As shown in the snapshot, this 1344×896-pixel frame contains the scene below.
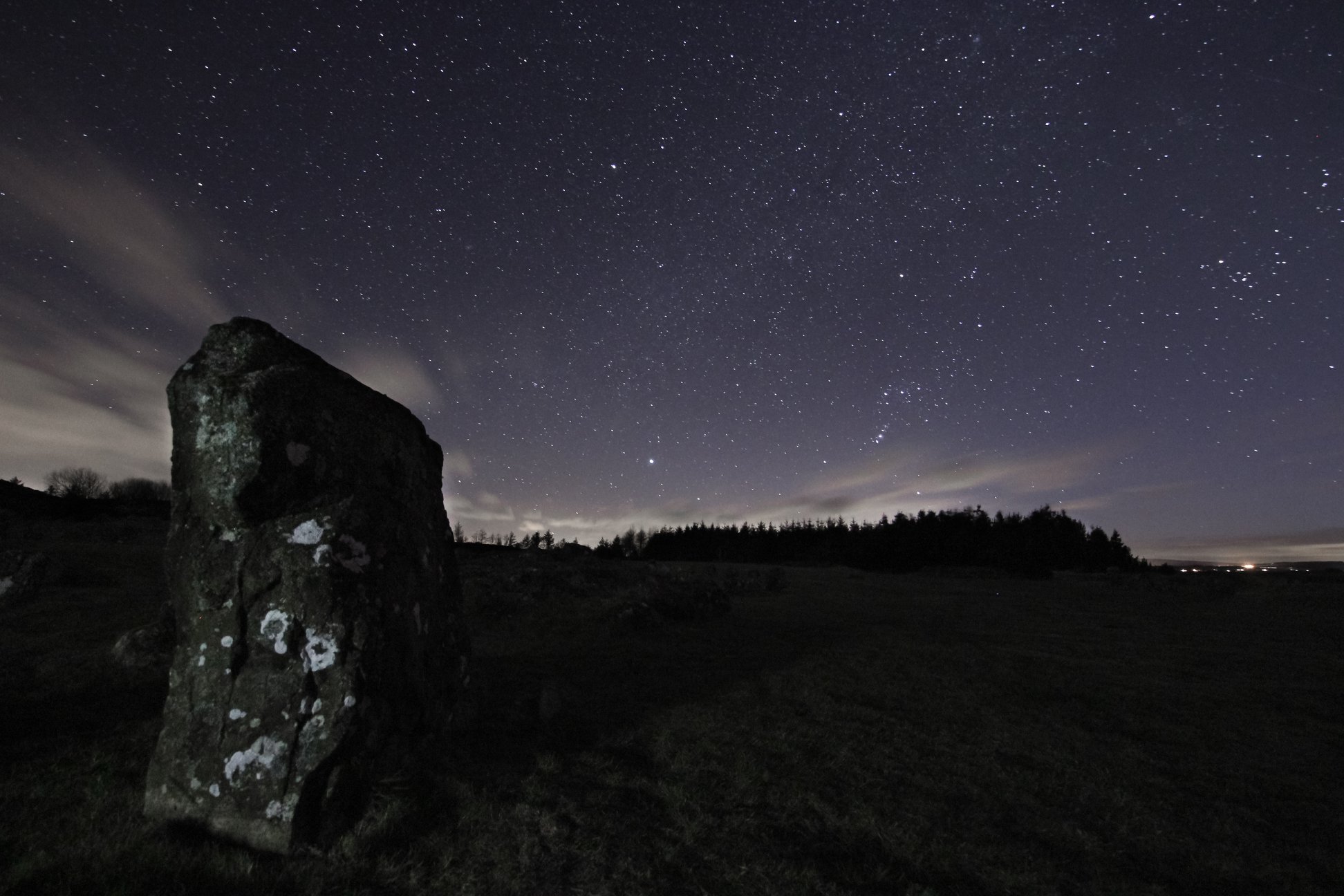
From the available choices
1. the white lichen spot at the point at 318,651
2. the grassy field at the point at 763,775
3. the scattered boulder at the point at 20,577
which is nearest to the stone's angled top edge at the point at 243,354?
the white lichen spot at the point at 318,651

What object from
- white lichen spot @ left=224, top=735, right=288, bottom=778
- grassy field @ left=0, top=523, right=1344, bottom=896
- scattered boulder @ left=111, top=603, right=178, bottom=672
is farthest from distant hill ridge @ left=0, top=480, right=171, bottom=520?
white lichen spot @ left=224, top=735, right=288, bottom=778

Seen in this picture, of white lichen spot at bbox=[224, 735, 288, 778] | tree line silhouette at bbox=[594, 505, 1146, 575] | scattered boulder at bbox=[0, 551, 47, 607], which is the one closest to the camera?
white lichen spot at bbox=[224, 735, 288, 778]

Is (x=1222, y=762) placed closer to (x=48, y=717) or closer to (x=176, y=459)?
(x=176, y=459)

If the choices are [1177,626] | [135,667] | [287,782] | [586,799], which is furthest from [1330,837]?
[1177,626]

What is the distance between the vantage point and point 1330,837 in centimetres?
588

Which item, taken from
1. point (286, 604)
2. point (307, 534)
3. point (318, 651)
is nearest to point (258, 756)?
point (318, 651)

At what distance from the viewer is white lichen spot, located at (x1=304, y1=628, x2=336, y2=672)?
5555 mm

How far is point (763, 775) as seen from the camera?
22.0 ft

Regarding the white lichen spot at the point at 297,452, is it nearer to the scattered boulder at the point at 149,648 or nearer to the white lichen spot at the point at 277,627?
the white lichen spot at the point at 277,627

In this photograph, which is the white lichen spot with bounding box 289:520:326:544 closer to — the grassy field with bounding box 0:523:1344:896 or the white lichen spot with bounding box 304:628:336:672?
the white lichen spot with bounding box 304:628:336:672

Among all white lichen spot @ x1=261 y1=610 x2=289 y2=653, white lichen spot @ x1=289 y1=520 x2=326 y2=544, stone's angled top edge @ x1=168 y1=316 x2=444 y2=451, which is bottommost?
white lichen spot @ x1=261 y1=610 x2=289 y2=653

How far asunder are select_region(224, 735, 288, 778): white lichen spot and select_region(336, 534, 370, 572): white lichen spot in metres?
1.61

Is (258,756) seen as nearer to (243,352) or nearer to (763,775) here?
(243,352)

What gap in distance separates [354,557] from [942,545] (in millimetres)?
79766
